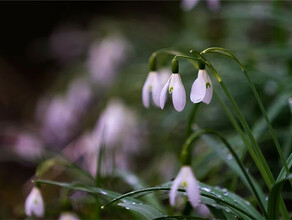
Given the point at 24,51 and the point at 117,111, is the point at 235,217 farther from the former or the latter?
the point at 24,51

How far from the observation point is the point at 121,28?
12.8 feet

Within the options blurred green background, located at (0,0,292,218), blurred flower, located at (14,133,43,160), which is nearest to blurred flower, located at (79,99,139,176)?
blurred green background, located at (0,0,292,218)

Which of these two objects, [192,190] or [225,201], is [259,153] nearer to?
[225,201]

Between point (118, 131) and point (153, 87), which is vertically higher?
point (153, 87)

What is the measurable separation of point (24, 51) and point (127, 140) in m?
3.98

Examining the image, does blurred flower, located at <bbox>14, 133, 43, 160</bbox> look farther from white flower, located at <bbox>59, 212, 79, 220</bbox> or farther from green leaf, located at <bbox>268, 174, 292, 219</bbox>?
green leaf, located at <bbox>268, 174, 292, 219</bbox>

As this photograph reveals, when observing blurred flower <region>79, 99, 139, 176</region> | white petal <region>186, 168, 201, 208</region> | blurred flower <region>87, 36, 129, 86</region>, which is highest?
blurred flower <region>87, 36, 129, 86</region>

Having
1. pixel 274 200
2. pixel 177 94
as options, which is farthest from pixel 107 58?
pixel 274 200

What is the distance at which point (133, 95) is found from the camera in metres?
3.15

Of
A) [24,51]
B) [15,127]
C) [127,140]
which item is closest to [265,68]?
[127,140]

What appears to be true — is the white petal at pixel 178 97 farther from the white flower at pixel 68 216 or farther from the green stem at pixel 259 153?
the white flower at pixel 68 216

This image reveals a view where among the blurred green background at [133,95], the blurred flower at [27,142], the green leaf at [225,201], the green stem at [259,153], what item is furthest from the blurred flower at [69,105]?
the green stem at [259,153]

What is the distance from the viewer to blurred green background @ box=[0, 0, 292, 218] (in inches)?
105

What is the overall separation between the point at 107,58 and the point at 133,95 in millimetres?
848
